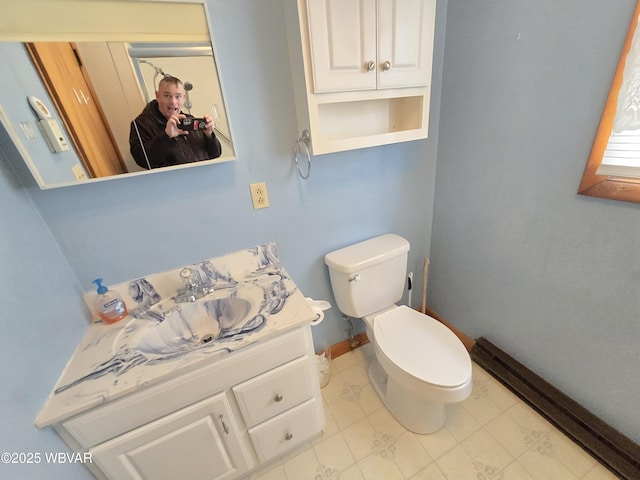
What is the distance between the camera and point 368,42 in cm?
97

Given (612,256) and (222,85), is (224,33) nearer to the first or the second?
(222,85)

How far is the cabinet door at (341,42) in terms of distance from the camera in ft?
2.93

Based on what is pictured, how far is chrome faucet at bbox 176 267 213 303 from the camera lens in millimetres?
1082

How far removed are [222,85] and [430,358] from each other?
1.33m

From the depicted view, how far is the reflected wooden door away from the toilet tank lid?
0.93 metres

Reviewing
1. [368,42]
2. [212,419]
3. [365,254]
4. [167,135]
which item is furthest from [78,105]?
[365,254]

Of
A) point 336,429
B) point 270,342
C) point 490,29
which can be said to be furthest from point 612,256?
point 336,429

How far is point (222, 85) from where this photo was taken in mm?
946

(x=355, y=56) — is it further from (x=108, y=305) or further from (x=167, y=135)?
(x=108, y=305)

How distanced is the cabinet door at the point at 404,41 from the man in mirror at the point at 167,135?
2.27 feet

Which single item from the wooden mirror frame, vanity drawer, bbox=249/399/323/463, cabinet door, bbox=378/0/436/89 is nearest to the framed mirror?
cabinet door, bbox=378/0/436/89

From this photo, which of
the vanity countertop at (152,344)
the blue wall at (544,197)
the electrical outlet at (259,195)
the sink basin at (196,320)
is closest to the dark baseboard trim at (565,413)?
the blue wall at (544,197)

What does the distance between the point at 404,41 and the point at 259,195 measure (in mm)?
821

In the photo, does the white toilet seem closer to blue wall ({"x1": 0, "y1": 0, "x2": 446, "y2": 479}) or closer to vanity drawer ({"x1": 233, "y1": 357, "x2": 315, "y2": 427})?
blue wall ({"x1": 0, "y1": 0, "x2": 446, "y2": 479})
